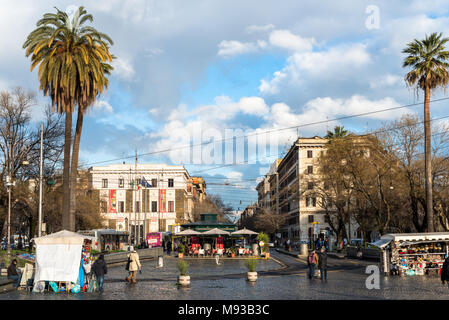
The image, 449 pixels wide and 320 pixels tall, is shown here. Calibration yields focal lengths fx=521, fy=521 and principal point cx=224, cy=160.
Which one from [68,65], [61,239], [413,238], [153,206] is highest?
[68,65]

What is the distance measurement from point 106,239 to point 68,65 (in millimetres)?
29272

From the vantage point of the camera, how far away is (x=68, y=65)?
31.8 metres

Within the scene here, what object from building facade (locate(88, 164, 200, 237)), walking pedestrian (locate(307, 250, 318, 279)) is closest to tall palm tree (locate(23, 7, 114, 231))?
walking pedestrian (locate(307, 250, 318, 279))

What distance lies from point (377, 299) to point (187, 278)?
8.39 meters

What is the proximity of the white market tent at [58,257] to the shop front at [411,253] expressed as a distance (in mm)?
16241

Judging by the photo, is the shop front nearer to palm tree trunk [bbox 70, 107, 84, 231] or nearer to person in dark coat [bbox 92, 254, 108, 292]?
person in dark coat [bbox 92, 254, 108, 292]

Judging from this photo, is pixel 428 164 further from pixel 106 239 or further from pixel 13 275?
pixel 106 239

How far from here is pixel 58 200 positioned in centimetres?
5412

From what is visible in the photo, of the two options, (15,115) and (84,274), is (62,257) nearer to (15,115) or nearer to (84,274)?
(84,274)

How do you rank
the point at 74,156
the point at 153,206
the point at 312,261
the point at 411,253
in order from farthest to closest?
the point at 153,206
the point at 74,156
the point at 411,253
the point at 312,261

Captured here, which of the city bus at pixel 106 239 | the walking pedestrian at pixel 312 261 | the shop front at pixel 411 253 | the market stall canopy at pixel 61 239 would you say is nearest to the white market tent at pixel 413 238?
the shop front at pixel 411 253

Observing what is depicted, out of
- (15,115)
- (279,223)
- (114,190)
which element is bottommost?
(279,223)

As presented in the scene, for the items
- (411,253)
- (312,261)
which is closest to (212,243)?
(411,253)
